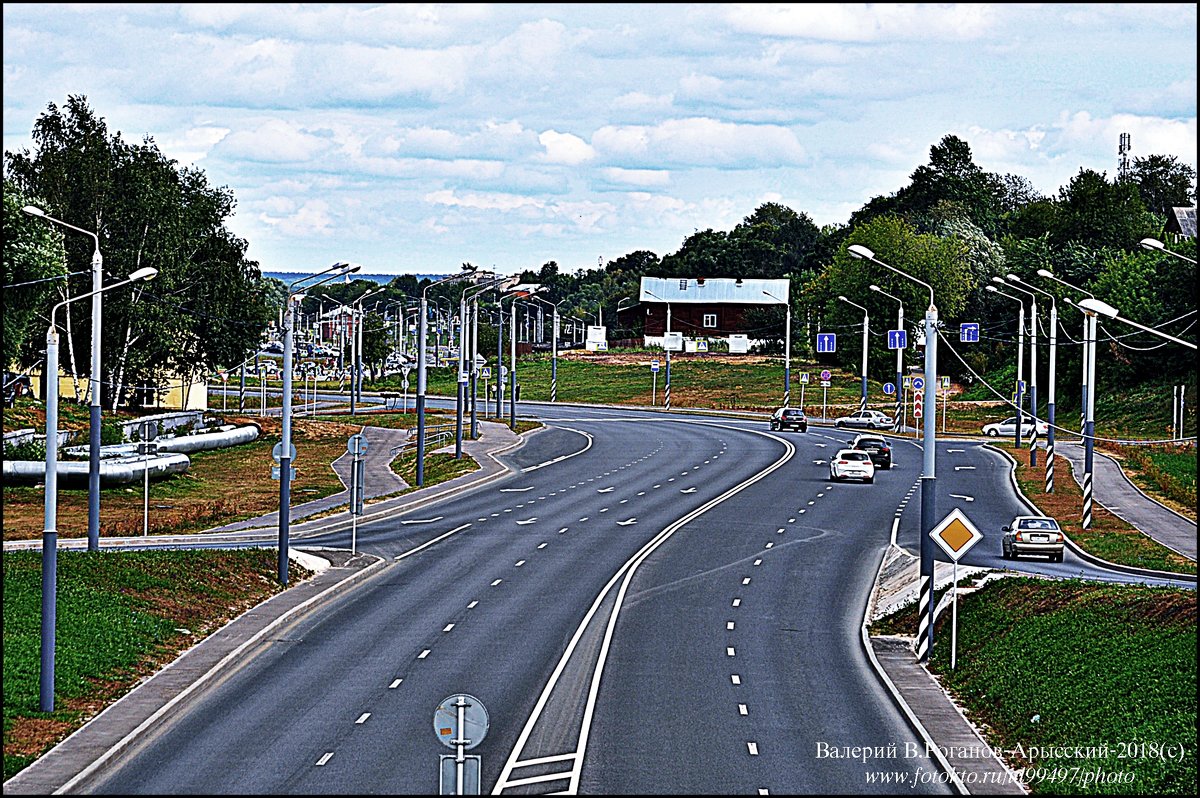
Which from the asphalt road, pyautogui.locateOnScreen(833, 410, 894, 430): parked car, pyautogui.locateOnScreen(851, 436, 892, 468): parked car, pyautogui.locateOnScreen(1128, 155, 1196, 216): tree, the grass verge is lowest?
the asphalt road

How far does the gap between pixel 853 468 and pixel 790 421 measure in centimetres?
3001

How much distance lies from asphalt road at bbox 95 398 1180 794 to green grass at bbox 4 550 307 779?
1.87m

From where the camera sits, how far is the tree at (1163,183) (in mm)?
164125

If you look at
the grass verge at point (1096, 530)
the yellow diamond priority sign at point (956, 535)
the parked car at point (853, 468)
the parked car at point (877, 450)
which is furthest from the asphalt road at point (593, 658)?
the parked car at point (877, 450)

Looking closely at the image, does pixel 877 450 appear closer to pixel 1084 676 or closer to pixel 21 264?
pixel 21 264

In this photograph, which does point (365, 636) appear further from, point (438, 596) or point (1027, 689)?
point (1027, 689)

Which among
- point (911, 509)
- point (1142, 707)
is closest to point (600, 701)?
point (1142, 707)

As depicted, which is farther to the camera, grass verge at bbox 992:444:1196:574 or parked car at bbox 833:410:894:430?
parked car at bbox 833:410:894:430

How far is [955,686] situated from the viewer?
27.2 meters

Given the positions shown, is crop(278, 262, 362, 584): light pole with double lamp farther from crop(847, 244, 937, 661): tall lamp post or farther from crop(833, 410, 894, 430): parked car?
crop(833, 410, 894, 430): parked car

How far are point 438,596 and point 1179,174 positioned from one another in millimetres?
163746

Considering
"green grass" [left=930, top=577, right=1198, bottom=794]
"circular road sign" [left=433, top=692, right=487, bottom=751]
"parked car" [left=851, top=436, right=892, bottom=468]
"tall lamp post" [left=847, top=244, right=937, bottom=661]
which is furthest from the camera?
"parked car" [left=851, top=436, right=892, bottom=468]

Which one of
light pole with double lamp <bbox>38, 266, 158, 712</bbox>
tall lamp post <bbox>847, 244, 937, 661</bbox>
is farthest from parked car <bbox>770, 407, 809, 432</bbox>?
light pole with double lamp <bbox>38, 266, 158, 712</bbox>

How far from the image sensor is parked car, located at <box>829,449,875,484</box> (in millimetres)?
61312
